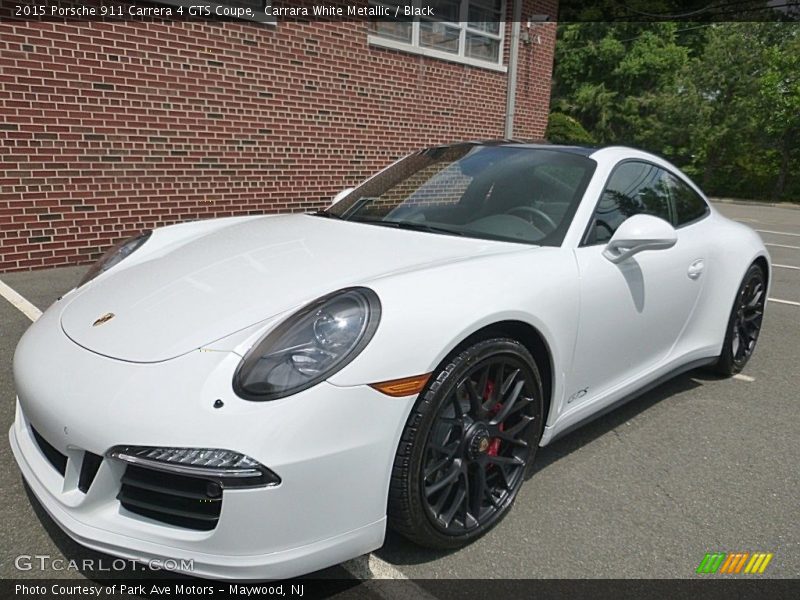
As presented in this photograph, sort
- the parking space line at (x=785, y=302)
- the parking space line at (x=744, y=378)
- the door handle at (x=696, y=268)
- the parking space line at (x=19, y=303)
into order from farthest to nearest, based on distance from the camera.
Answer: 1. the parking space line at (x=785, y=302)
2. the parking space line at (x=19, y=303)
3. the parking space line at (x=744, y=378)
4. the door handle at (x=696, y=268)

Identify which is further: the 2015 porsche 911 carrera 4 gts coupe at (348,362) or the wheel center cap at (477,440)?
the wheel center cap at (477,440)

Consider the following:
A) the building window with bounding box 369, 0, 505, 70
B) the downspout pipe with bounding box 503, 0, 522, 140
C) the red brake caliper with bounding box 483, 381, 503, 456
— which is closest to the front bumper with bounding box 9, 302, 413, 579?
the red brake caliper with bounding box 483, 381, 503, 456

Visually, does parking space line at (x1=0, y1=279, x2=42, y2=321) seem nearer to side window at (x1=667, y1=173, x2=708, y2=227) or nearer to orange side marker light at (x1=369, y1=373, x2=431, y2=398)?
orange side marker light at (x1=369, y1=373, x2=431, y2=398)

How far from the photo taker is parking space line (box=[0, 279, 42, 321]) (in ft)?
14.3

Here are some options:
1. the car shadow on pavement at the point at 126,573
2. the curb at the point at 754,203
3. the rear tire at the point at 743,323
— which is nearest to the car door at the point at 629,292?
the rear tire at the point at 743,323

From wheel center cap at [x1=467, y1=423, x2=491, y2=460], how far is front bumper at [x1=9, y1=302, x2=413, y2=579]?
0.38 meters

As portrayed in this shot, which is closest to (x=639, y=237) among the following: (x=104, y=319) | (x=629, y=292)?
(x=629, y=292)

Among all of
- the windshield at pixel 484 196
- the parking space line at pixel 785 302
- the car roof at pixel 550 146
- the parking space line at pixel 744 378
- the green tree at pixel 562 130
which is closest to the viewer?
the windshield at pixel 484 196

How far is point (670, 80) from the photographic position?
29.9m

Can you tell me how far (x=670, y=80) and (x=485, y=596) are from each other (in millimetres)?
32889

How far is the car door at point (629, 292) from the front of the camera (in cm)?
248

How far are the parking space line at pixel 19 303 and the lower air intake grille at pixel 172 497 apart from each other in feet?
10.4

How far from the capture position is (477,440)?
2.07m

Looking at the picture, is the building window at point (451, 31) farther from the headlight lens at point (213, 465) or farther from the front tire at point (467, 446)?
the headlight lens at point (213, 465)
